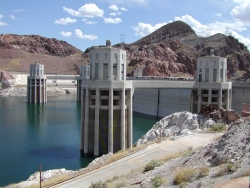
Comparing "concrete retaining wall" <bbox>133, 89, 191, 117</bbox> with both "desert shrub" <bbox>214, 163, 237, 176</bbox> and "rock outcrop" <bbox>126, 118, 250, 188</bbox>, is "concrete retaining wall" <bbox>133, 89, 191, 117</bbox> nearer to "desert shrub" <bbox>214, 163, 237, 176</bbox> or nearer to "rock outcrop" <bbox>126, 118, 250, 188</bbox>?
"rock outcrop" <bbox>126, 118, 250, 188</bbox>

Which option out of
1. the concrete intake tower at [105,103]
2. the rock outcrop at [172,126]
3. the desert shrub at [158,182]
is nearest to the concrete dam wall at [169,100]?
the rock outcrop at [172,126]

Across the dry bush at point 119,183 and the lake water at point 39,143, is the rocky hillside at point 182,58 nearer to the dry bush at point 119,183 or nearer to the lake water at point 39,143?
the lake water at point 39,143

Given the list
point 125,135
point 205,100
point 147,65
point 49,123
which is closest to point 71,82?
point 147,65

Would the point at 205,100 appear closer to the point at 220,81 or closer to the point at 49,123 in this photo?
the point at 220,81

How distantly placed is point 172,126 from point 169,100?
3619 cm

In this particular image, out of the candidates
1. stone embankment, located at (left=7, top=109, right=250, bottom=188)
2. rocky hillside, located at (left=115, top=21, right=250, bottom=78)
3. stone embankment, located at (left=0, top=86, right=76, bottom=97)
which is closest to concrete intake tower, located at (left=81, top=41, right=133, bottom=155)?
stone embankment, located at (left=7, top=109, right=250, bottom=188)

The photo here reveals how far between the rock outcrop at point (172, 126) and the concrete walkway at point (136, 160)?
6.16 meters

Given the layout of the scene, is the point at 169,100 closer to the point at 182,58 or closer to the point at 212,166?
Answer: the point at 212,166

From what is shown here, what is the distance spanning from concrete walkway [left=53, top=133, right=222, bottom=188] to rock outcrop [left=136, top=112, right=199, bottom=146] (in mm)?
6164

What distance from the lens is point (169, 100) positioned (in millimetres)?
73125

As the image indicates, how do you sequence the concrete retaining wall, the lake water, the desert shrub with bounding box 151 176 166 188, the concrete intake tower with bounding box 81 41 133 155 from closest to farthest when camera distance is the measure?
the desert shrub with bounding box 151 176 166 188 < the lake water < the concrete intake tower with bounding box 81 41 133 155 < the concrete retaining wall

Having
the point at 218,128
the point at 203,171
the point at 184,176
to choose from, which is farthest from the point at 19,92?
the point at 203,171

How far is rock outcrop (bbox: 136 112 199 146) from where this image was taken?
114 ft

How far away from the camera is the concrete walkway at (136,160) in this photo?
62.2 feet
